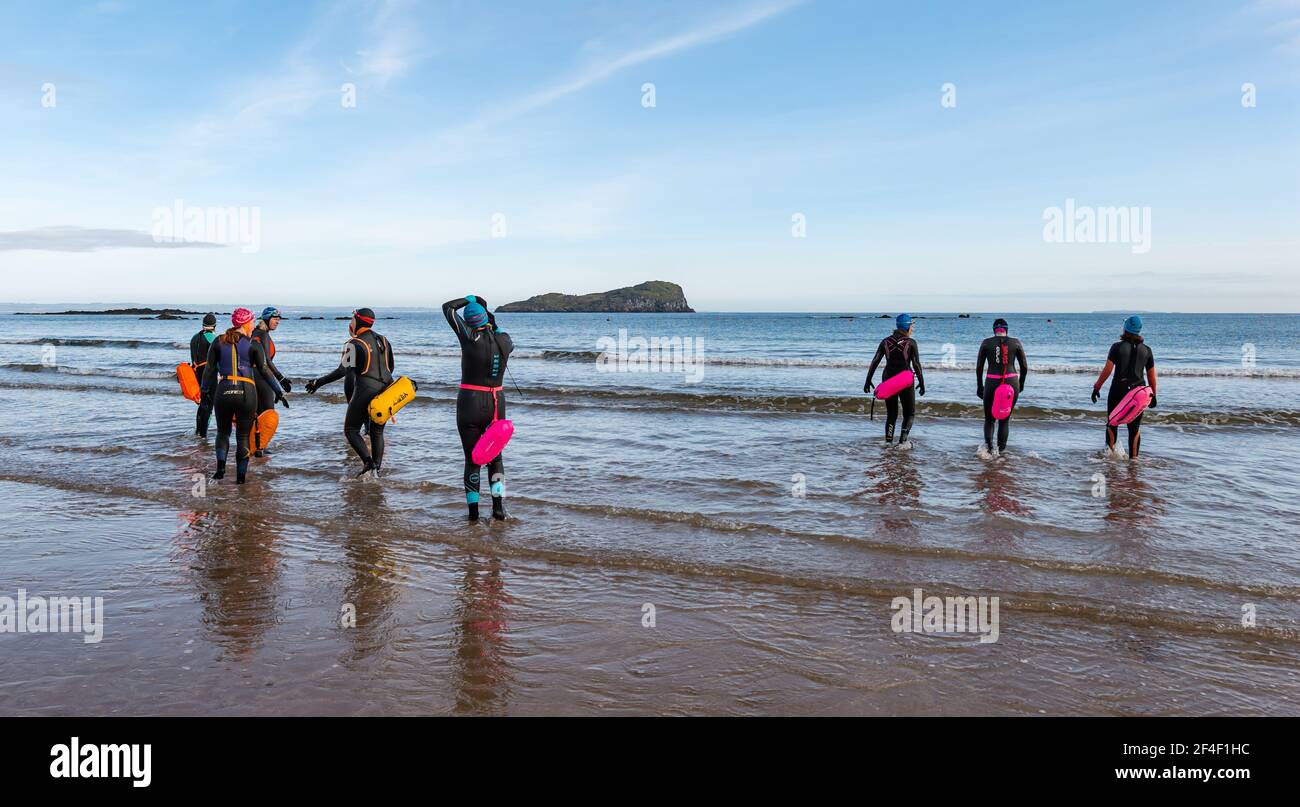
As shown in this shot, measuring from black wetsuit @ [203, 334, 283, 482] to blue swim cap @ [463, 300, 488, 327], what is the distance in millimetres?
3593

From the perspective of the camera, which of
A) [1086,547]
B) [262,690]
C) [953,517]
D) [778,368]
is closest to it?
[262,690]

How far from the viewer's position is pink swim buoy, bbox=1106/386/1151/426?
10.8 metres

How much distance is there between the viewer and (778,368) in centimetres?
3100

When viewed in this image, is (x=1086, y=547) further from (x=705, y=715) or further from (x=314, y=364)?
(x=314, y=364)

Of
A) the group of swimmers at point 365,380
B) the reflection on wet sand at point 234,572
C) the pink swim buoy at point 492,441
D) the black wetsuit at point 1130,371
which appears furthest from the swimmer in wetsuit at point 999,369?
the reflection on wet sand at point 234,572

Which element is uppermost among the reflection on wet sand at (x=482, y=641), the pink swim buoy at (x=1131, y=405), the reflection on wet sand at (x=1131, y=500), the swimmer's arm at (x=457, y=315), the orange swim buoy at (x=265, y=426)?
the swimmer's arm at (x=457, y=315)

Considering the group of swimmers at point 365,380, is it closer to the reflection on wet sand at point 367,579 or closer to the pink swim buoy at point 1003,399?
the reflection on wet sand at point 367,579

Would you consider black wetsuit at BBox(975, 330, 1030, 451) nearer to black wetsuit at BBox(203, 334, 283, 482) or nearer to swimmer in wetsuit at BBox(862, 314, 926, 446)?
swimmer in wetsuit at BBox(862, 314, 926, 446)

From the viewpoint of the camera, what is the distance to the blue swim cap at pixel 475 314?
695cm

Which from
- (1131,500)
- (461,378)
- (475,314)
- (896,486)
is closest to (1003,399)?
(1131,500)

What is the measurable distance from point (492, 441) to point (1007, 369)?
8.29 meters

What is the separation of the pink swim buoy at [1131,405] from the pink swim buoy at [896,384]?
295 cm

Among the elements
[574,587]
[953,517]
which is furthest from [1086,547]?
[574,587]
